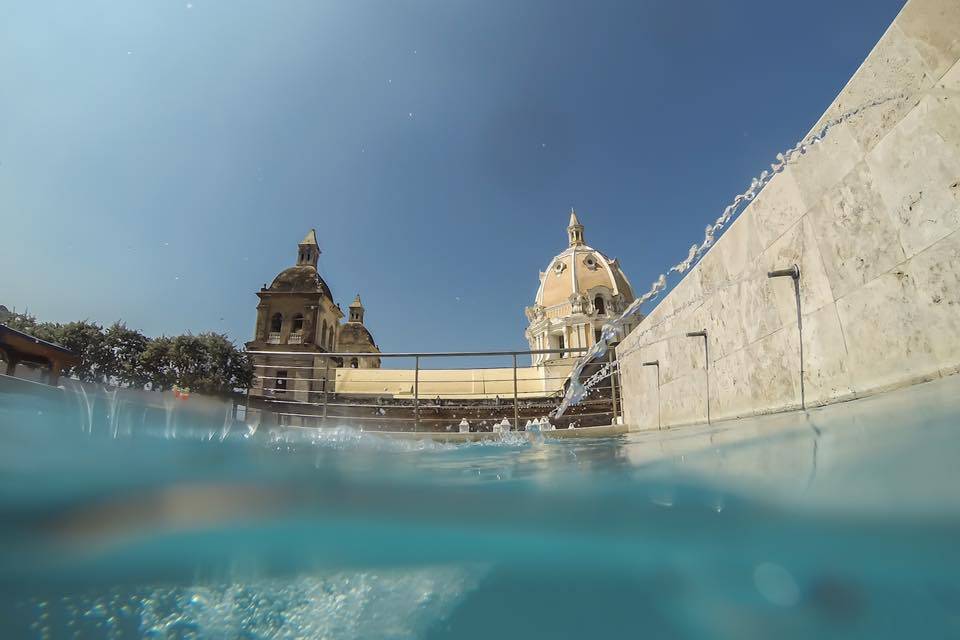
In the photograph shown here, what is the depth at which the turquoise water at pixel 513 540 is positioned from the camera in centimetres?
170

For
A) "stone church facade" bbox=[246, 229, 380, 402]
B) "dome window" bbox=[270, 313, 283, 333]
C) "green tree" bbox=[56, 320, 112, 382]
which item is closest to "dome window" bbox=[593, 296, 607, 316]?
"stone church facade" bbox=[246, 229, 380, 402]

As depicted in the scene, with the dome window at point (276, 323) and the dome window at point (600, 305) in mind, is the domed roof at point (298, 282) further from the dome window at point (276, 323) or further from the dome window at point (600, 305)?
the dome window at point (600, 305)

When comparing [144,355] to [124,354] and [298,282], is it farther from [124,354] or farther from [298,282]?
[298,282]

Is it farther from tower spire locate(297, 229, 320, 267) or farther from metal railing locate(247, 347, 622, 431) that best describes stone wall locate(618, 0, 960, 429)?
tower spire locate(297, 229, 320, 267)

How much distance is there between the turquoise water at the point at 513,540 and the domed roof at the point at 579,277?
4077 centimetres

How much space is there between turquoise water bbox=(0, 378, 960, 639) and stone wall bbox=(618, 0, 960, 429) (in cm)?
24

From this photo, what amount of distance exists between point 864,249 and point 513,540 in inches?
94.0

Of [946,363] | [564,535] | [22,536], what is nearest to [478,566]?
[564,535]

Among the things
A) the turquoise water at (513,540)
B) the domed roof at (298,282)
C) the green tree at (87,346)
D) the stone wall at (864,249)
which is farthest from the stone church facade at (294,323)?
the stone wall at (864,249)

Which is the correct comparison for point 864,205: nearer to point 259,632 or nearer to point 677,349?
point 677,349

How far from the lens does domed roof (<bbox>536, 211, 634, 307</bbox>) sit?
44000mm

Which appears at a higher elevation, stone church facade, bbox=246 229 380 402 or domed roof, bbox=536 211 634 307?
domed roof, bbox=536 211 634 307

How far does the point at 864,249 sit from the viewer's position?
230 cm

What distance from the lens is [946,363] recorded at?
5.98 ft
